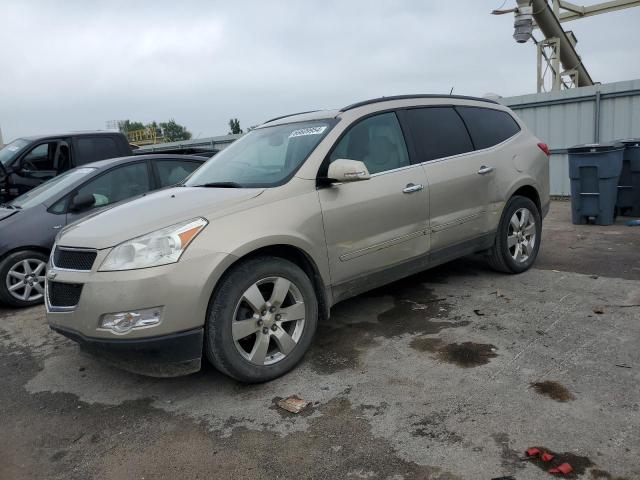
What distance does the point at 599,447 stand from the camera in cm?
249

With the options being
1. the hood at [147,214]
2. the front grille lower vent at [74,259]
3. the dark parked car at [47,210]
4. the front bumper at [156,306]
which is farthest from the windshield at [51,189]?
the front bumper at [156,306]

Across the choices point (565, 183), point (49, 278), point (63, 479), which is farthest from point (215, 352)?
point (565, 183)

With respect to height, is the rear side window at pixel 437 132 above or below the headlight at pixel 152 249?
above

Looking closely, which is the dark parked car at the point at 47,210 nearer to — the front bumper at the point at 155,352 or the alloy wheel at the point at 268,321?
the front bumper at the point at 155,352

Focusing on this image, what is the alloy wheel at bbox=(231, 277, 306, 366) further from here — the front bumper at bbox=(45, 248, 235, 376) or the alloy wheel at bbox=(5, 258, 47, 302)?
the alloy wheel at bbox=(5, 258, 47, 302)

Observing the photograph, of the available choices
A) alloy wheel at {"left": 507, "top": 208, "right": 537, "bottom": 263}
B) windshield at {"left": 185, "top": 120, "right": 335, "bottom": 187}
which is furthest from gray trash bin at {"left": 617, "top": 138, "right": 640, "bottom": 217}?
windshield at {"left": 185, "top": 120, "right": 335, "bottom": 187}

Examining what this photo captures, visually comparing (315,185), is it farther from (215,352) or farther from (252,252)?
(215,352)

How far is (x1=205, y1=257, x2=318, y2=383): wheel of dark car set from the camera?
10.4ft

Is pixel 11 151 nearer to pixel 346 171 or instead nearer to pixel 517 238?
pixel 346 171

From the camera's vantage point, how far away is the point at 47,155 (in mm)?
8422

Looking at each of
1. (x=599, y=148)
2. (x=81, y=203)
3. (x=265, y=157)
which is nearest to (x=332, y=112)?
(x=265, y=157)

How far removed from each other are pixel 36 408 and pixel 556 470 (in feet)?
10.2

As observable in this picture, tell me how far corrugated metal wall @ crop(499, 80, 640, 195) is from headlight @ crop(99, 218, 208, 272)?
9.32 m

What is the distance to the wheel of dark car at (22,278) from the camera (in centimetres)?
548
